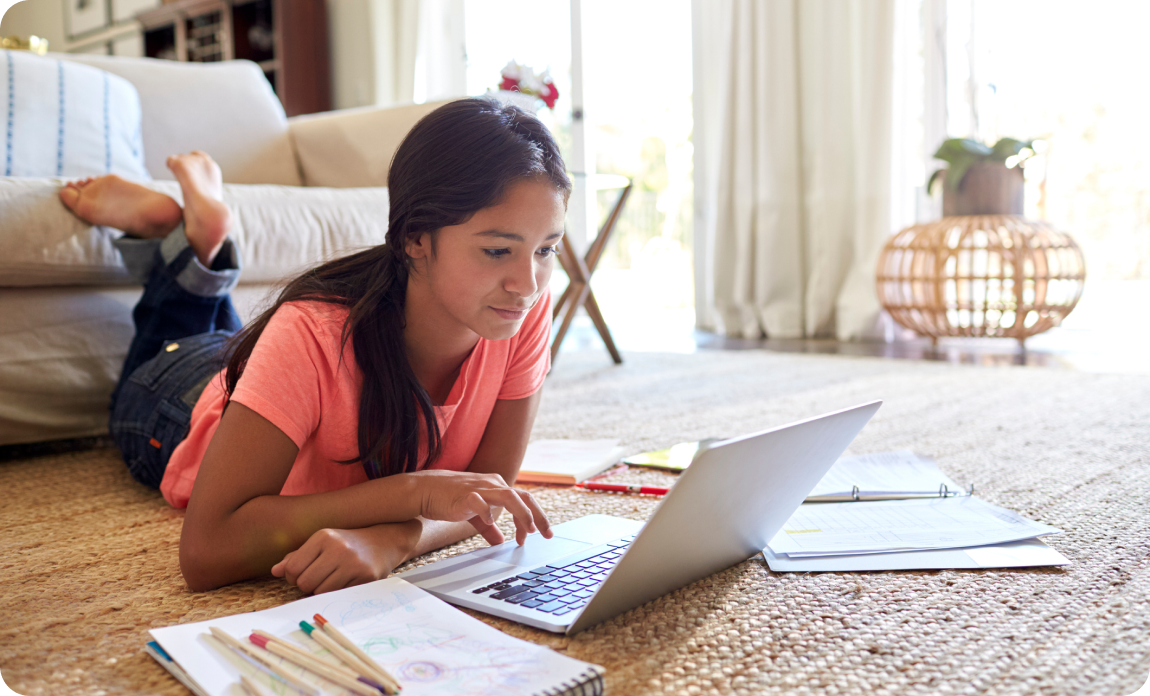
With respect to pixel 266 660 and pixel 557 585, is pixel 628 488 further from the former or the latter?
pixel 266 660

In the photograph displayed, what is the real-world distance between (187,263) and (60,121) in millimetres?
777

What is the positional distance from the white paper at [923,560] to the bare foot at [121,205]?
1.08 m

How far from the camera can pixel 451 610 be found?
2.23ft

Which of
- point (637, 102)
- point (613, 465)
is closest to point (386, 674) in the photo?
point (613, 465)

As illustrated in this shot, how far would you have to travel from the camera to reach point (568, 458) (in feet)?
4.35

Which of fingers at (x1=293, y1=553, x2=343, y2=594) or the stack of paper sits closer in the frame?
fingers at (x1=293, y1=553, x2=343, y2=594)

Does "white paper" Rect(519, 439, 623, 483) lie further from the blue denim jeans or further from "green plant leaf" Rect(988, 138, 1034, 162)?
"green plant leaf" Rect(988, 138, 1034, 162)

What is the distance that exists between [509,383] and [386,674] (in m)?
0.48

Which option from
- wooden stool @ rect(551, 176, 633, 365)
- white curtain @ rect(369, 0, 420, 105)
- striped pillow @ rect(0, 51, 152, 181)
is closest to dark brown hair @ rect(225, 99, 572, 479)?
striped pillow @ rect(0, 51, 152, 181)

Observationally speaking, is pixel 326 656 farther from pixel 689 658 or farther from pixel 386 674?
pixel 689 658

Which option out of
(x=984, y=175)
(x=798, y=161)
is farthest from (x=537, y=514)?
(x=798, y=161)

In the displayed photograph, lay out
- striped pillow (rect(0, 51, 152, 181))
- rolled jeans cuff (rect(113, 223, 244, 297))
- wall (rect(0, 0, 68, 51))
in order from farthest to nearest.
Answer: wall (rect(0, 0, 68, 51)) → striped pillow (rect(0, 51, 152, 181)) → rolled jeans cuff (rect(113, 223, 244, 297))

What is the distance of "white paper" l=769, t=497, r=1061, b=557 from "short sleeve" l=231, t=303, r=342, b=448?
48cm

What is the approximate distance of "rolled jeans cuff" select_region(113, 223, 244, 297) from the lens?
134 cm
